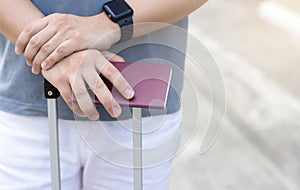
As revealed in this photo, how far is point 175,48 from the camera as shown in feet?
4.68

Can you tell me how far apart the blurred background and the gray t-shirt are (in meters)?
0.76

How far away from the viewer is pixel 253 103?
3713mm

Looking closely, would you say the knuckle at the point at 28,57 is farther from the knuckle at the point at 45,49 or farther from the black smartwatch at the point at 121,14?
the black smartwatch at the point at 121,14

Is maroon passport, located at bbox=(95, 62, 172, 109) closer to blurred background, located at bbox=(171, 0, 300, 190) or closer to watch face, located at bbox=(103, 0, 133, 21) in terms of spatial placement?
watch face, located at bbox=(103, 0, 133, 21)

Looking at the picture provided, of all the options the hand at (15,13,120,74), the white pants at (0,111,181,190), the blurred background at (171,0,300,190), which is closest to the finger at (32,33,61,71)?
the hand at (15,13,120,74)

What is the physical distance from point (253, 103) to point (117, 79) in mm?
2618

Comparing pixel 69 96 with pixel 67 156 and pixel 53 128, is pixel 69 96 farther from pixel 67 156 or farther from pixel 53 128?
pixel 67 156

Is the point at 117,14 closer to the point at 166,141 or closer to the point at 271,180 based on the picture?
the point at 166,141

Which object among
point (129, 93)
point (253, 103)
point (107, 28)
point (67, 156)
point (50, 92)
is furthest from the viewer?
point (253, 103)

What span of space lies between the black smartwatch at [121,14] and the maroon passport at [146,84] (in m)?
0.18

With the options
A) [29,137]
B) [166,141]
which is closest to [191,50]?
[166,141]

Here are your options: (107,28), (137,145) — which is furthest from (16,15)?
(137,145)

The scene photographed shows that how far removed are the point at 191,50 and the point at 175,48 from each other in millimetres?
224

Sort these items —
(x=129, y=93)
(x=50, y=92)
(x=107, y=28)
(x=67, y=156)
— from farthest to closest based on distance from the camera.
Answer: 1. (x=67, y=156)
2. (x=107, y=28)
3. (x=50, y=92)
4. (x=129, y=93)
